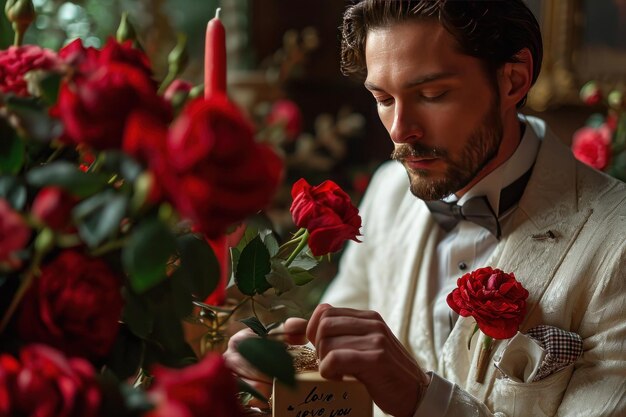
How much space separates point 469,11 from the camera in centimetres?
119

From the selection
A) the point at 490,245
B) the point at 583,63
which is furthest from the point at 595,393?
the point at 583,63

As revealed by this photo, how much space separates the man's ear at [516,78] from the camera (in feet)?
4.16

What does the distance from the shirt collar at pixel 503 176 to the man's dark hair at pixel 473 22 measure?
0.43 feet

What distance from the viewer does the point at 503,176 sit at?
4.38ft

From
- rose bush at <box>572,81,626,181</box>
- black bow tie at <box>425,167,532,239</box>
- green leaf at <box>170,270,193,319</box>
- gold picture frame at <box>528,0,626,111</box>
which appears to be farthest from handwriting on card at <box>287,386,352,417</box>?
gold picture frame at <box>528,0,626,111</box>

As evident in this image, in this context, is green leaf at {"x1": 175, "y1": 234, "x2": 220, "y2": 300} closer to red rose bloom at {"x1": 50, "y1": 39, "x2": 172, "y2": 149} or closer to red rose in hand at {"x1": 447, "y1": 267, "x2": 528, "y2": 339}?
red rose bloom at {"x1": 50, "y1": 39, "x2": 172, "y2": 149}

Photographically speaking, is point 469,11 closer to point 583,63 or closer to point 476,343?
point 476,343

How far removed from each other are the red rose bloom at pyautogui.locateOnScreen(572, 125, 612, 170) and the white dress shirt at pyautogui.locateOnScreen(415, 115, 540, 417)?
0.69ft

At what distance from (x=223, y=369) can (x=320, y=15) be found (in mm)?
2717

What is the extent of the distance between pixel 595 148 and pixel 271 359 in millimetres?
1174

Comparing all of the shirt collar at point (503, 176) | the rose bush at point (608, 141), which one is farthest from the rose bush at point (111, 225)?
the rose bush at point (608, 141)

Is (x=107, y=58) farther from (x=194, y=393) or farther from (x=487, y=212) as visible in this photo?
(x=487, y=212)

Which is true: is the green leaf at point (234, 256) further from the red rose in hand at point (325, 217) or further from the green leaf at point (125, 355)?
the green leaf at point (125, 355)

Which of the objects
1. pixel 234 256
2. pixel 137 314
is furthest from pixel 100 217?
pixel 234 256
